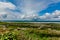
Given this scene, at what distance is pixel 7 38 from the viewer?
14820mm

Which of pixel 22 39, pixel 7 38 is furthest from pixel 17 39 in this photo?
pixel 7 38

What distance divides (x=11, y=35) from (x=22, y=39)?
1.55 m

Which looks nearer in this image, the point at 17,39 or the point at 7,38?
the point at 7,38

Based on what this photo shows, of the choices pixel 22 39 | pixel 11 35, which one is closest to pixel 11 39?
pixel 11 35

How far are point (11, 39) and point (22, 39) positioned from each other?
174cm

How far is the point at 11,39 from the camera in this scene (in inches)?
603

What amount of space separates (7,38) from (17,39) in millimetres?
1838

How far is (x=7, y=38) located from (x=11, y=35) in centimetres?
88

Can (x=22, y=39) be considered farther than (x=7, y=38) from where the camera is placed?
Yes

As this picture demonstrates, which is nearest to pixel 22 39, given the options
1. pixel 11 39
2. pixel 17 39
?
pixel 17 39

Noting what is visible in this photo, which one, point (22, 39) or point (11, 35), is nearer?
point (11, 35)

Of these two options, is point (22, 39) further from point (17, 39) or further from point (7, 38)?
point (7, 38)

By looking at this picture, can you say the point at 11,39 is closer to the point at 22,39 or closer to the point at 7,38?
the point at 7,38

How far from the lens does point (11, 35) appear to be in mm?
15648
